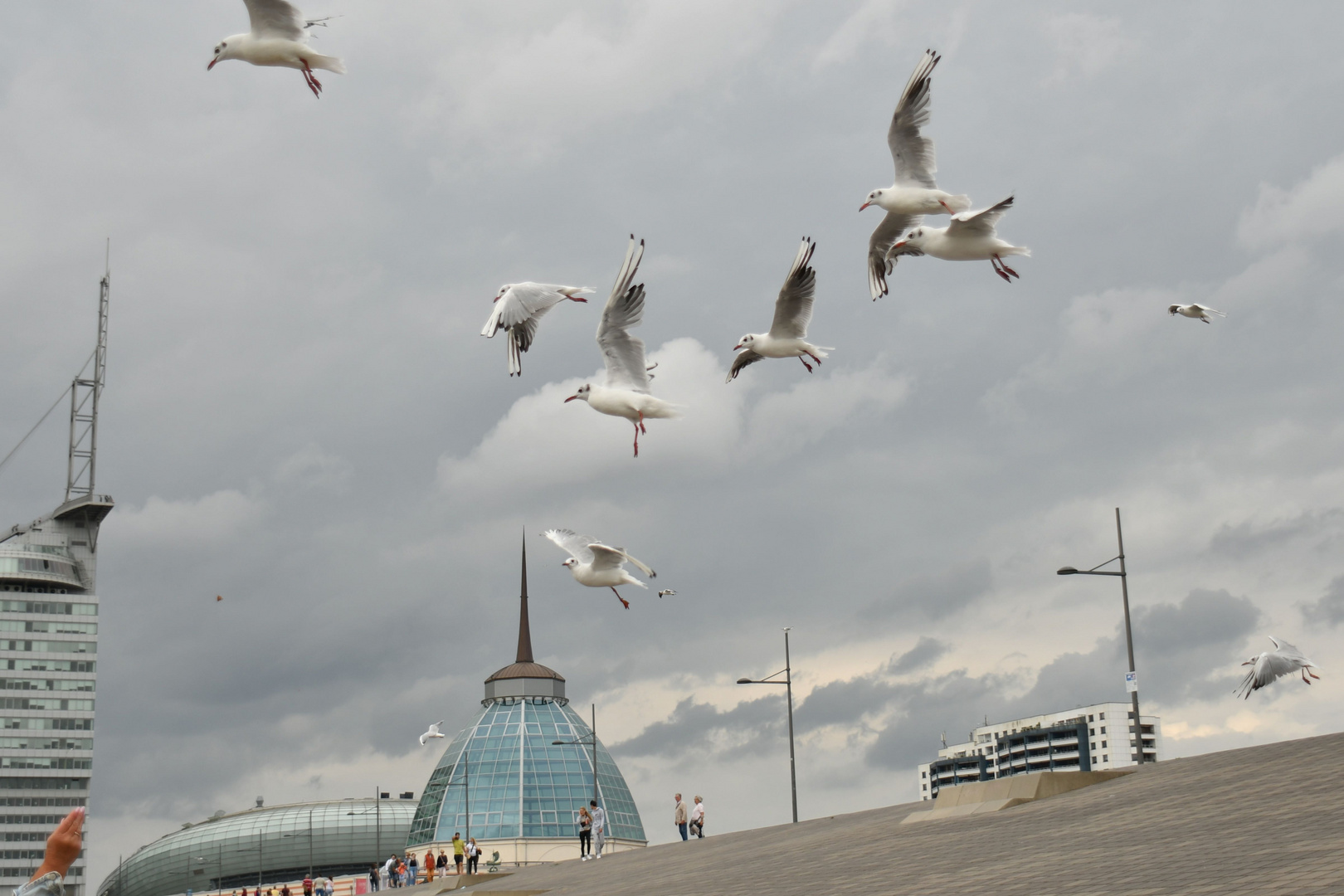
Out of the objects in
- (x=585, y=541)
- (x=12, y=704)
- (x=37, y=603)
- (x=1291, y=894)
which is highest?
(x=37, y=603)

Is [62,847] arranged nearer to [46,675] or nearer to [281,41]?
[281,41]

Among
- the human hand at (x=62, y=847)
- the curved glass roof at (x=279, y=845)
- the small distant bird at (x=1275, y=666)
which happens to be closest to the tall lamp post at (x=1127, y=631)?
the small distant bird at (x=1275, y=666)

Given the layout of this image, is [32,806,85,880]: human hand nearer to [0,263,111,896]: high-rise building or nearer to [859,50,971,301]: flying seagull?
[859,50,971,301]: flying seagull

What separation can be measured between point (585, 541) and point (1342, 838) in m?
14.0

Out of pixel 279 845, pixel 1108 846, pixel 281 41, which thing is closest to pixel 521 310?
pixel 281 41

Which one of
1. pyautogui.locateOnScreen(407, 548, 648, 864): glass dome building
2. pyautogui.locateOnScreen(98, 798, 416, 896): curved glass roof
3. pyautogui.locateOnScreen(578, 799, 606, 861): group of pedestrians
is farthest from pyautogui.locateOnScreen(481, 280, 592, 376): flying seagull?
pyautogui.locateOnScreen(98, 798, 416, 896): curved glass roof

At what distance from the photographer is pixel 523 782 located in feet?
356

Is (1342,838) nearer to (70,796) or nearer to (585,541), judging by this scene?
(585,541)

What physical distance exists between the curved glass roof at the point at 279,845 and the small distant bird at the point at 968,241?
13522cm

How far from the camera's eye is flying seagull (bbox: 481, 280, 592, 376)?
64.1ft

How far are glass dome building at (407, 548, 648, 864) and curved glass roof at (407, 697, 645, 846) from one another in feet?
0.25

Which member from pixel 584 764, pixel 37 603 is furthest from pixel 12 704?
pixel 584 764

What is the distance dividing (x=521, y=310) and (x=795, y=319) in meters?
3.78

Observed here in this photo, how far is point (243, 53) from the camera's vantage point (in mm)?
17891
